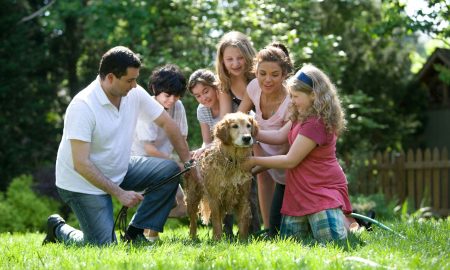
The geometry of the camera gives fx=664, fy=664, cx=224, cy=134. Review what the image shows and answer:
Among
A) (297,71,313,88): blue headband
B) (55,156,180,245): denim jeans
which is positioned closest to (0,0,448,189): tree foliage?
(297,71,313,88): blue headband

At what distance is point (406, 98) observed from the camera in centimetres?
2170

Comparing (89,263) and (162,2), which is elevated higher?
(162,2)

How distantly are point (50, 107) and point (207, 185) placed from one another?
13.1 metres

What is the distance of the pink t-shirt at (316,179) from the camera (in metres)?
5.59

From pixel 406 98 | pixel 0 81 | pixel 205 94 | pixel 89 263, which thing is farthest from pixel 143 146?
pixel 406 98

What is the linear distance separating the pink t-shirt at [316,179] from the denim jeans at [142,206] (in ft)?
3.97

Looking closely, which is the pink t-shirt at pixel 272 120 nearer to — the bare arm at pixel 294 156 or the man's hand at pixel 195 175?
the bare arm at pixel 294 156

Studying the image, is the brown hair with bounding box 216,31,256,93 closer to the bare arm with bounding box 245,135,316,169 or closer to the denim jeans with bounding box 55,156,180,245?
the denim jeans with bounding box 55,156,180,245

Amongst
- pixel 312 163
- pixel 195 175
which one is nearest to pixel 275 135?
pixel 312 163

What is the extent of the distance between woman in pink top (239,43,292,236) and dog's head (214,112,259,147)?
0.44 metres

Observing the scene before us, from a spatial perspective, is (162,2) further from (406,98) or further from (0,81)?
(406,98)

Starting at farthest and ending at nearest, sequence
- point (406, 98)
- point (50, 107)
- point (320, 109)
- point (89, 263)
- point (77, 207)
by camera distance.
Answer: point (406, 98), point (50, 107), point (77, 207), point (320, 109), point (89, 263)

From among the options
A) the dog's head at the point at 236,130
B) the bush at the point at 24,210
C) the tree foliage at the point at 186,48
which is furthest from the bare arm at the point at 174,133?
the bush at the point at 24,210

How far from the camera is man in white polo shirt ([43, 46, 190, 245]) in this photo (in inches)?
231
